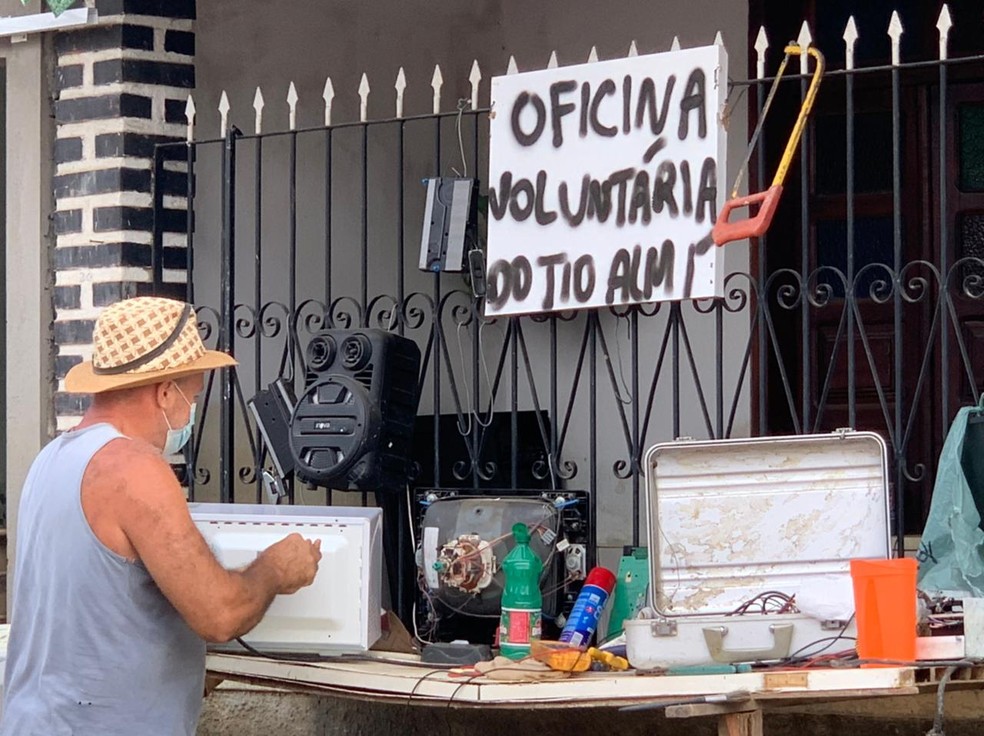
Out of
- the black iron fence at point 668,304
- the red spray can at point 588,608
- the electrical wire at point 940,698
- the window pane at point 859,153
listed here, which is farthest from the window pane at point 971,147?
the electrical wire at point 940,698

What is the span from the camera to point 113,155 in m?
5.29

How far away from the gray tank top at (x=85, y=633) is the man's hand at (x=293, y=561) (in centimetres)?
34

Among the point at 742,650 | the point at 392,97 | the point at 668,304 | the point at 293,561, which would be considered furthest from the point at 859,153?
the point at 293,561

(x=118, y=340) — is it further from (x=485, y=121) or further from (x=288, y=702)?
(x=485, y=121)

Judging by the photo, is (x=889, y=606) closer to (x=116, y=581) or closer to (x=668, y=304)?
(x=116, y=581)

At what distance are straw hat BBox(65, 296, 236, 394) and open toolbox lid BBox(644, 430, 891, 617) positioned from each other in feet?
4.16

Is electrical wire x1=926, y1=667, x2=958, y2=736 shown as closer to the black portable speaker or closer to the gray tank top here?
the gray tank top

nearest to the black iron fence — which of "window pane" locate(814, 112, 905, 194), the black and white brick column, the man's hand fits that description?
"window pane" locate(814, 112, 905, 194)

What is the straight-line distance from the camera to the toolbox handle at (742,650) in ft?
12.3

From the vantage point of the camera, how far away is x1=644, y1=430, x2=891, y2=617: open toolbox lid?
4.01 m

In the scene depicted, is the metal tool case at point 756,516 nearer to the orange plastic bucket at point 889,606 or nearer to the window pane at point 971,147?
the orange plastic bucket at point 889,606

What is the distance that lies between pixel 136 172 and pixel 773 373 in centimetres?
307

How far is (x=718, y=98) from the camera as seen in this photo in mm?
4484

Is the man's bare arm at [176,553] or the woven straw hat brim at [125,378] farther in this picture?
the woven straw hat brim at [125,378]
